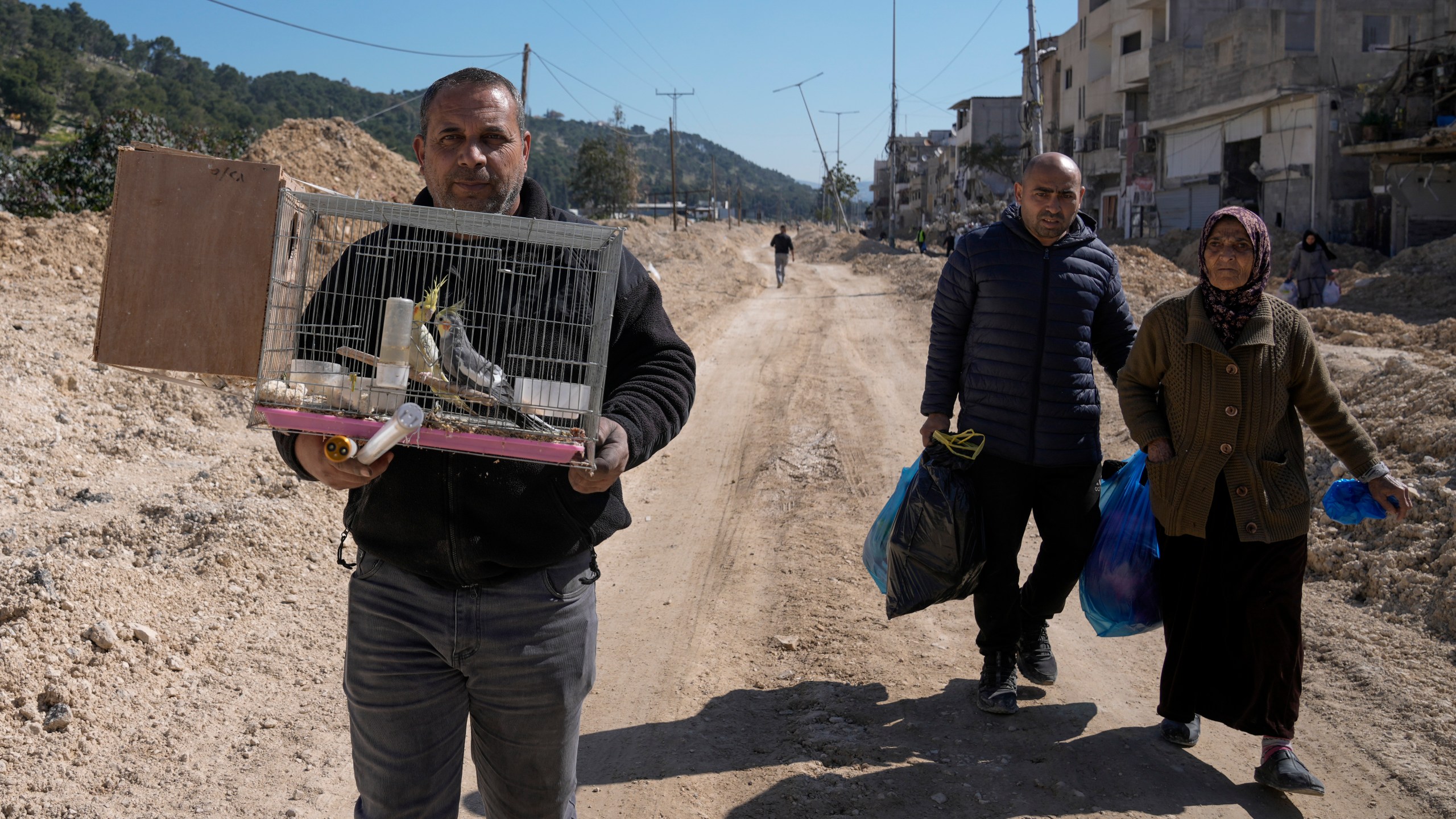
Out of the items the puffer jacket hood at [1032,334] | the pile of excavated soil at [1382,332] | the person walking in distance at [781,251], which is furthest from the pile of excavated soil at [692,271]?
the pile of excavated soil at [1382,332]

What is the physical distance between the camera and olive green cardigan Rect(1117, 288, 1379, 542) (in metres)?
3.45

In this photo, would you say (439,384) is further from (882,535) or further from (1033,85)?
(1033,85)

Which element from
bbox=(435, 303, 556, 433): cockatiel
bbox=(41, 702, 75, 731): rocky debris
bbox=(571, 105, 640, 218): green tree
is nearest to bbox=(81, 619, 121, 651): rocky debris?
bbox=(41, 702, 75, 731): rocky debris

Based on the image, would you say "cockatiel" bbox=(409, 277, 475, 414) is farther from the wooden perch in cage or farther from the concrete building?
the concrete building

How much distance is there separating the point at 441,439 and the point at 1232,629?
3.07 metres

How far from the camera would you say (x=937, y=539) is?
12.7 feet

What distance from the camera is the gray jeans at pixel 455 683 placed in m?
2.10

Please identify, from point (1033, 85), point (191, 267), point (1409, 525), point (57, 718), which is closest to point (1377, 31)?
point (1033, 85)

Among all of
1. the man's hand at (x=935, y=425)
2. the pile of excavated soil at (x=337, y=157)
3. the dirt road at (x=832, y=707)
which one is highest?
the pile of excavated soil at (x=337, y=157)

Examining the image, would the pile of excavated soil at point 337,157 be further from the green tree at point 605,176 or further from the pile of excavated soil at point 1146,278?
the green tree at point 605,176

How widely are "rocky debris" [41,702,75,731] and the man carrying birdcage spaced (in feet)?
6.68

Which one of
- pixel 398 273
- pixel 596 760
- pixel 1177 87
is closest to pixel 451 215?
pixel 398 273

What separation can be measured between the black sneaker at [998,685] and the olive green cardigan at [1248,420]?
0.91 m

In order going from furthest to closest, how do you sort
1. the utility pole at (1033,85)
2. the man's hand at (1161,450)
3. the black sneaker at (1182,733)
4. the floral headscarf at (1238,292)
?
the utility pole at (1033,85) < the black sneaker at (1182,733) < the man's hand at (1161,450) < the floral headscarf at (1238,292)
